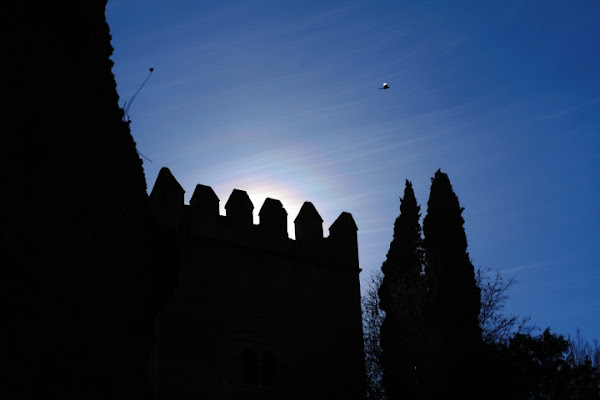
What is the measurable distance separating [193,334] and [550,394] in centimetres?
789

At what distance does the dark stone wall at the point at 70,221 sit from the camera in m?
4.41

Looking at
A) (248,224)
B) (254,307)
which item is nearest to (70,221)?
(254,307)

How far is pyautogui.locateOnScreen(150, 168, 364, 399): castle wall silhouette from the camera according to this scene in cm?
1788

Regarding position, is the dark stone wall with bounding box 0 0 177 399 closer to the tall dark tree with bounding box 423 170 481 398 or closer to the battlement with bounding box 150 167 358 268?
the battlement with bounding box 150 167 358 268

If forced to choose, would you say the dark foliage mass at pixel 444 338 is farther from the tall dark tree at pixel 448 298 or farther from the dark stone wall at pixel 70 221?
the dark stone wall at pixel 70 221

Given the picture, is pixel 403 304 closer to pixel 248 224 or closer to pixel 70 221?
pixel 248 224

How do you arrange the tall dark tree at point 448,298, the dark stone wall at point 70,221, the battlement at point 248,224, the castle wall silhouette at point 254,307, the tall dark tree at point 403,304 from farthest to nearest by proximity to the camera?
1. the tall dark tree at point 403,304
2. the tall dark tree at point 448,298
3. the battlement at point 248,224
4. the castle wall silhouette at point 254,307
5. the dark stone wall at point 70,221

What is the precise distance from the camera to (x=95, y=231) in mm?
5125

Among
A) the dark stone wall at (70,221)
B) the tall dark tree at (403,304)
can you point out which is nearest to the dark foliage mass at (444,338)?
the tall dark tree at (403,304)

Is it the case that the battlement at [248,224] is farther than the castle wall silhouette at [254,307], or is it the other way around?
the battlement at [248,224]

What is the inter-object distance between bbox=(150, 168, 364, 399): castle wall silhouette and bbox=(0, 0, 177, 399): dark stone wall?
1213 centimetres

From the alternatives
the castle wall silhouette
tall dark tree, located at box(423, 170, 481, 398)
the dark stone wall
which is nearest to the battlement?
the castle wall silhouette

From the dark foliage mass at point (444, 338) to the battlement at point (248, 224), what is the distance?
175 centimetres

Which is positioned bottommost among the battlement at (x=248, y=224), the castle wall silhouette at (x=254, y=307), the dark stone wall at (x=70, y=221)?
the dark stone wall at (x=70, y=221)
